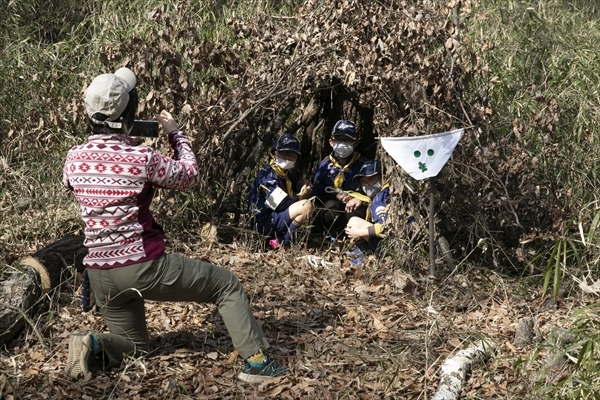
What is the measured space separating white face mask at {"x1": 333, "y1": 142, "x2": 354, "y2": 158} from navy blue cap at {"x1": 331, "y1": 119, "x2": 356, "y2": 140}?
75mm

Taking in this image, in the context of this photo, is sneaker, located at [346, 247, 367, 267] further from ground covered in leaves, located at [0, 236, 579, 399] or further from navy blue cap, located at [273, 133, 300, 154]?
navy blue cap, located at [273, 133, 300, 154]

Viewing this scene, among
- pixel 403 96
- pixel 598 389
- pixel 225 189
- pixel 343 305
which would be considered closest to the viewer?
pixel 598 389

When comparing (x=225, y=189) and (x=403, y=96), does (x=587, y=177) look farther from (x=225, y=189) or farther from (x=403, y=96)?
(x=225, y=189)

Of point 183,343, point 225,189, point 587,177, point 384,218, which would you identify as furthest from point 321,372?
point 587,177

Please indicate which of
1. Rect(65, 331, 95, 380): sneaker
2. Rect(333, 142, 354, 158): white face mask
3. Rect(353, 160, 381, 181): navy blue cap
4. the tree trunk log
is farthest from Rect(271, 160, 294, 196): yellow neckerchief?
Rect(65, 331, 95, 380): sneaker

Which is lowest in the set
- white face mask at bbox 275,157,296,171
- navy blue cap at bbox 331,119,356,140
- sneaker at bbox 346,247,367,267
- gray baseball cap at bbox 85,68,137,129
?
sneaker at bbox 346,247,367,267

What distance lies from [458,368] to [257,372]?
109 cm

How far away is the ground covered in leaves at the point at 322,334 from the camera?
438 cm

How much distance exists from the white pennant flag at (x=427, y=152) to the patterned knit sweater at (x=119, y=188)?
187 cm

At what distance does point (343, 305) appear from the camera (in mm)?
5562

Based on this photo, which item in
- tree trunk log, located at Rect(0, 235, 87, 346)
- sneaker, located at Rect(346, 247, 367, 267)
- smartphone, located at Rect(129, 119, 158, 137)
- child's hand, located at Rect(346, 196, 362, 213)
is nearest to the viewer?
smartphone, located at Rect(129, 119, 158, 137)

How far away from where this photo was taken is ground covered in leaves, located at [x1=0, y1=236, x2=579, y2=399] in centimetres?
438

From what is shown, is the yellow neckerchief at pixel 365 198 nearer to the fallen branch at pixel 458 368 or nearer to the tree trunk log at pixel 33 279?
Result: the fallen branch at pixel 458 368

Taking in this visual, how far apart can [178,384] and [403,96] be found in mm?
2734
